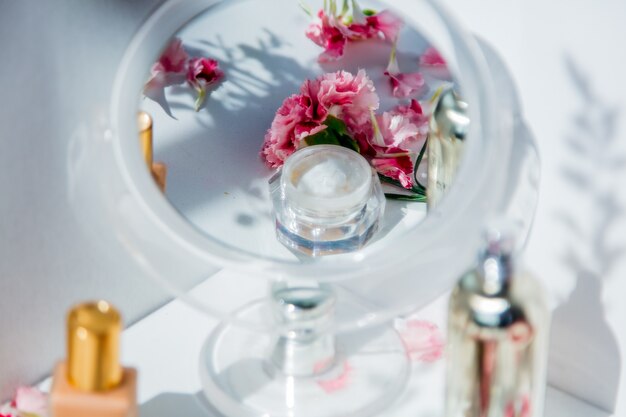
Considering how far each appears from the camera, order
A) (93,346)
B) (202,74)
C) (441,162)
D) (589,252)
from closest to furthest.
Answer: (93,346), (589,252), (441,162), (202,74)

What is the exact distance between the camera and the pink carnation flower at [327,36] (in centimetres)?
113

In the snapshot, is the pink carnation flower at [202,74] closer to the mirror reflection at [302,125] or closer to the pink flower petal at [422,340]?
the mirror reflection at [302,125]

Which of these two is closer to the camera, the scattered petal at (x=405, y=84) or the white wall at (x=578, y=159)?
the white wall at (x=578, y=159)

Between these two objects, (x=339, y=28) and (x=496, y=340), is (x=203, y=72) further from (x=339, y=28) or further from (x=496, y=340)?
(x=496, y=340)

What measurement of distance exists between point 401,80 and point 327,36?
0.09 meters

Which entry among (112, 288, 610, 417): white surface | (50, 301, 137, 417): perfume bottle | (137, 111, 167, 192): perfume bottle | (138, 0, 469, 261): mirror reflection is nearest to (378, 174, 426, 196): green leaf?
(138, 0, 469, 261): mirror reflection

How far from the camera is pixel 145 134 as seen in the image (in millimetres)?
A: 905

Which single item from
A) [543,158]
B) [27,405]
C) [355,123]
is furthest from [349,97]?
[27,405]

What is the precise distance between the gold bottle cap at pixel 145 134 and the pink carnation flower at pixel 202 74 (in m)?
0.15

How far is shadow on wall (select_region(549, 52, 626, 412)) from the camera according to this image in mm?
832

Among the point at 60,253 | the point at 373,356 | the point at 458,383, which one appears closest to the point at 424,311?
the point at 373,356

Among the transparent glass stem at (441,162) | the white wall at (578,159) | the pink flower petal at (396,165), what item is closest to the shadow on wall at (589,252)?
the white wall at (578,159)

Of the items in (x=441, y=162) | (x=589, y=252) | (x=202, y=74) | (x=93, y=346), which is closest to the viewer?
(x=93, y=346)

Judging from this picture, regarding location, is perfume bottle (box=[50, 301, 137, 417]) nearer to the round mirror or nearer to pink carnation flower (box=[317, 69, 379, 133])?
the round mirror
